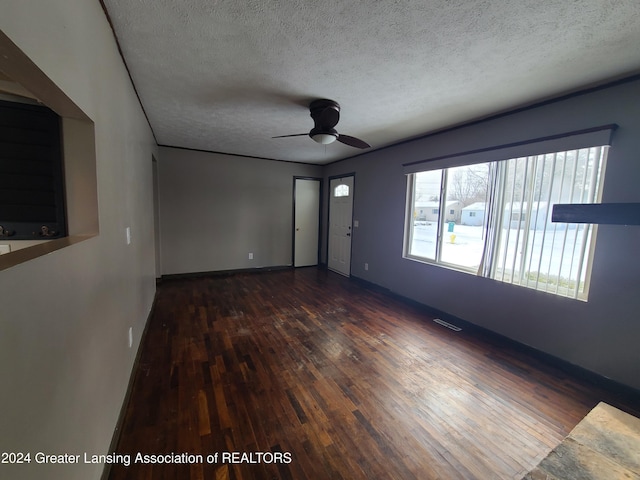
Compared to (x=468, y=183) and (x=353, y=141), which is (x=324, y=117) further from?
(x=468, y=183)

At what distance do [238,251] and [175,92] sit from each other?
3.31 m

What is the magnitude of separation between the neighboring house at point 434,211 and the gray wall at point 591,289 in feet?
1.90

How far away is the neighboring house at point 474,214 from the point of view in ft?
9.95

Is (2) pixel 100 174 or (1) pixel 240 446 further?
(1) pixel 240 446

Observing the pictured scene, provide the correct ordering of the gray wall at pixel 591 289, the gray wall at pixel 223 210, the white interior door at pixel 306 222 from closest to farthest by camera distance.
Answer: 1. the gray wall at pixel 591 289
2. the gray wall at pixel 223 210
3. the white interior door at pixel 306 222

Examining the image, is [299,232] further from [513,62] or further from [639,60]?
[639,60]

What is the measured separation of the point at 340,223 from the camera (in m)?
5.57

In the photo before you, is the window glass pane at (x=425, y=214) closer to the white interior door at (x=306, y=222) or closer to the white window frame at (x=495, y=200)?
the white window frame at (x=495, y=200)

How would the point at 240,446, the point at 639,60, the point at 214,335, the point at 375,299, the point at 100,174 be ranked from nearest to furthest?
the point at 100,174, the point at 240,446, the point at 639,60, the point at 214,335, the point at 375,299

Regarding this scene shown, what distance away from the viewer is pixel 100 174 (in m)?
1.33

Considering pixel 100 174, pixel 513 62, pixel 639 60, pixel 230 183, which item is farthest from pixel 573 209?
pixel 230 183

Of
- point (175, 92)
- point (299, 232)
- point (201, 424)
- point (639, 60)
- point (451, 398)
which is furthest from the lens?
point (299, 232)

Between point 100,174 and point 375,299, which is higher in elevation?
point 100,174

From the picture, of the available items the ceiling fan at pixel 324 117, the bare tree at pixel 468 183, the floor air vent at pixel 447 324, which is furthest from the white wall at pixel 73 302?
the bare tree at pixel 468 183
